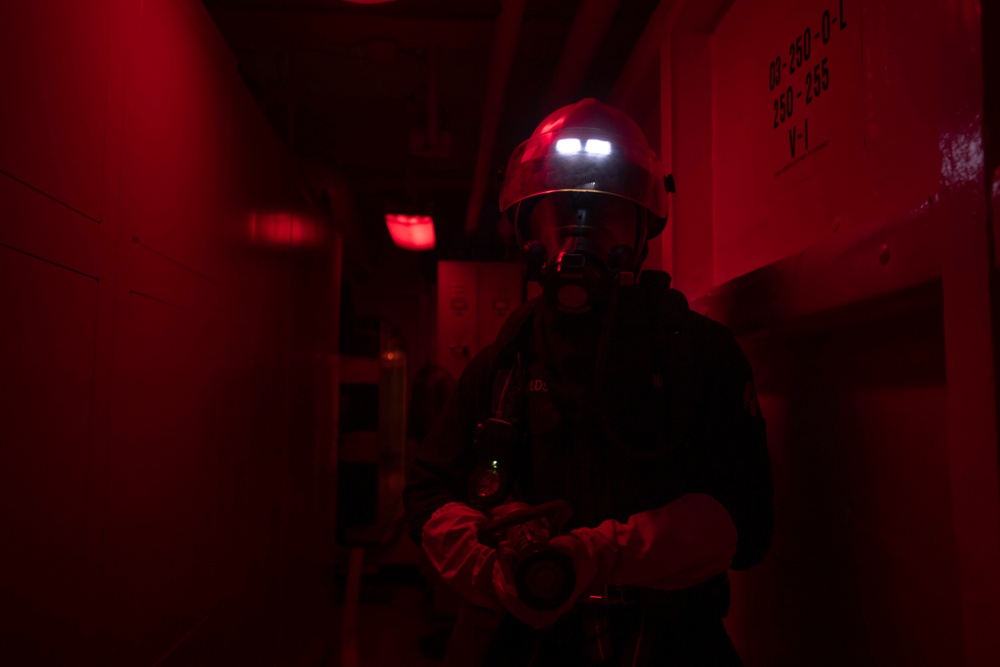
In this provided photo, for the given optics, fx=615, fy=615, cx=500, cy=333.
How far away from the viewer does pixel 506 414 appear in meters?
1.29

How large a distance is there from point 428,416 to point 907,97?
12.8ft

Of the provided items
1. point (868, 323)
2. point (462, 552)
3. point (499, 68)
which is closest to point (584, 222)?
point (868, 323)

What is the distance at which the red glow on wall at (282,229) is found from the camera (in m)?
2.37

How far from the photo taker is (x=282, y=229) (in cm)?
280

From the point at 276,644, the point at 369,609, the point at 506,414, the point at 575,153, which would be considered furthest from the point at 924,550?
the point at 369,609

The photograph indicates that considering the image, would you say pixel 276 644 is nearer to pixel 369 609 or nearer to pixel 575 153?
pixel 369 609

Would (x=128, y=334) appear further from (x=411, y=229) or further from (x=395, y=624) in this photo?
(x=395, y=624)

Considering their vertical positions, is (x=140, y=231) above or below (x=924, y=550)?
above

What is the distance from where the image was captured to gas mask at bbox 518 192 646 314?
1.22 metres

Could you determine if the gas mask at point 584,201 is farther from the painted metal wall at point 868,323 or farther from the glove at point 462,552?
the glove at point 462,552

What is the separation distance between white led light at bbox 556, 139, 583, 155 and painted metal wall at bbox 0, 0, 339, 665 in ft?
3.15

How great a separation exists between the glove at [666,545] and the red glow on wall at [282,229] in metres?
1.79

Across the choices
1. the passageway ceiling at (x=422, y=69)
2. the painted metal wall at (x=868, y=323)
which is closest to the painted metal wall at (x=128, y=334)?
the passageway ceiling at (x=422, y=69)

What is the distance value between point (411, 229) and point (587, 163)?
3.30 metres
